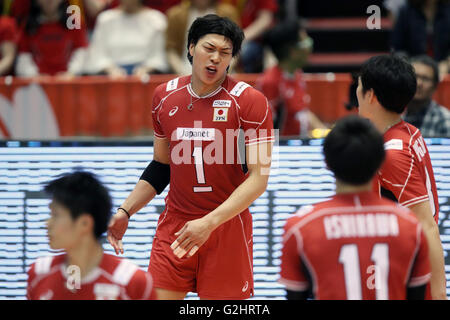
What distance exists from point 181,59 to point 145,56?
1.51 feet

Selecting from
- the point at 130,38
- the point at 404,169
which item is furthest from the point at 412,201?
the point at 130,38

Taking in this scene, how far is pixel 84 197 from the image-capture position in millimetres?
3246

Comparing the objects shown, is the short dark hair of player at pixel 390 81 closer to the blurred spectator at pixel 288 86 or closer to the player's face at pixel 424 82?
the player's face at pixel 424 82

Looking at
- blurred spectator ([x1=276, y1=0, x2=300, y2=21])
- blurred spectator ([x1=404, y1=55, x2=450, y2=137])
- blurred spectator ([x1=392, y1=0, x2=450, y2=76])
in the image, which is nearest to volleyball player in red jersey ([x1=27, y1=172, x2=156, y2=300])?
blurred spectator ([x1=404, y1=55, x2=450, y2=137])

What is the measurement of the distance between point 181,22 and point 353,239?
21.7ft

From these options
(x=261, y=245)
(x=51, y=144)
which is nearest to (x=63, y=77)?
(x=51, y=144)

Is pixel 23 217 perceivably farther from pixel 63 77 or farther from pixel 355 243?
pixel 355 243

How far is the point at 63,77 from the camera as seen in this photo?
866cm

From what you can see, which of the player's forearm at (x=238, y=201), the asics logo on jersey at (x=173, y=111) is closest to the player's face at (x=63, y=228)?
the player's forearm at (x=238, y=201)

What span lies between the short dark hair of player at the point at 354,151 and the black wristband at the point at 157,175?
176 cm

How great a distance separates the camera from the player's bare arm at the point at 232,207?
13.4 feet

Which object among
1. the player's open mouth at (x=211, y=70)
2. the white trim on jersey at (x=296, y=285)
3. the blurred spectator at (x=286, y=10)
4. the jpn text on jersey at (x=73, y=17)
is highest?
the blurred spectator at (x=286, y=10)

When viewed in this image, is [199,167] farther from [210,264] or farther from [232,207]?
[210,264]
